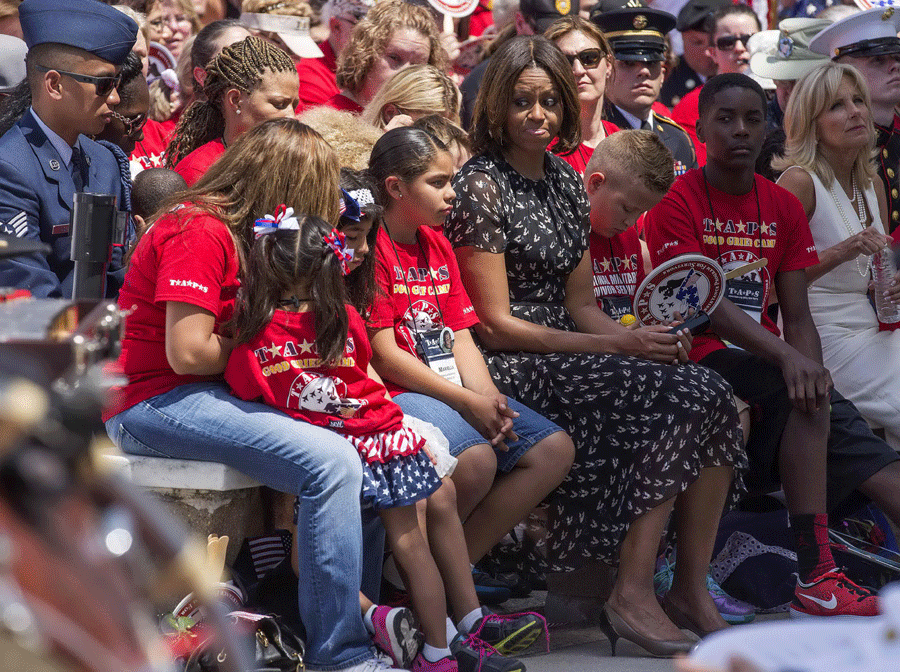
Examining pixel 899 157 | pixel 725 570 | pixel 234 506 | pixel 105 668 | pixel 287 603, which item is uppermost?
pixel 105 668

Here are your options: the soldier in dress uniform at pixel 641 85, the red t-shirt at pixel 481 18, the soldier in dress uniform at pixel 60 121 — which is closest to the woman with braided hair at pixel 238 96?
the soldier in dress uniform at pixel 60 121

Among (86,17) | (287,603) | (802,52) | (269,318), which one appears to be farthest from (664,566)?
(802,52)

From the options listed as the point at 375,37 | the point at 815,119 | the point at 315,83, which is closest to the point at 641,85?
the point at 815,119

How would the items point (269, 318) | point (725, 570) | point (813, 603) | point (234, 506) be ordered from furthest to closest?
1. point (725, 570)
2. point (813, 603)
3. point (234, 506)
4. point (269, 318)

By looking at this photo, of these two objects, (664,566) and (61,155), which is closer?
(61,155)

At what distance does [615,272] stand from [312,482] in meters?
1.75

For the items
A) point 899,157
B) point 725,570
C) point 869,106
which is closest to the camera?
point 725,570

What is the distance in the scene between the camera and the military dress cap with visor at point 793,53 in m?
5.61

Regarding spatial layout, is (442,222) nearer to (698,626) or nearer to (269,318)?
(269,318)

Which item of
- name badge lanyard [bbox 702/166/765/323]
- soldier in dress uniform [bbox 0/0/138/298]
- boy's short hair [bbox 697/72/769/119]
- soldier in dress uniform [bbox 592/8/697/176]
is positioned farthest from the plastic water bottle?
soldier in dress uniform [bbox 0/0/138/298]

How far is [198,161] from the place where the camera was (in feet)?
12.3

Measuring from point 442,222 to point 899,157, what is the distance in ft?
9.08

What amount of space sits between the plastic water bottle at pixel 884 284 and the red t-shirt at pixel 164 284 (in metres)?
2.80

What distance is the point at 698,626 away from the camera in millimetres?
3469
